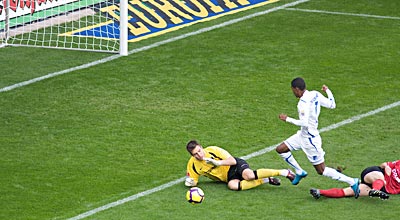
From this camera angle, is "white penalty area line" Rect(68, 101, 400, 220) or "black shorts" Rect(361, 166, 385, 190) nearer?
"white penalty area line" Rect(68, 101, 400, 220)

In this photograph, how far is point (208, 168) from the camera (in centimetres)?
1432

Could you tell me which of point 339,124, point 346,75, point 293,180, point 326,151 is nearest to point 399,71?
point 346,75

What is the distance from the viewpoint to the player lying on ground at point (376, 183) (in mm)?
13891

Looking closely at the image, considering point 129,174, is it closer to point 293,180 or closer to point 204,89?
point 293,180

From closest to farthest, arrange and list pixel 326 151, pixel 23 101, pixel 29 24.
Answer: pixel 326 151 < pixel 23 101 < pixel 29 24

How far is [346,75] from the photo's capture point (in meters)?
20.0

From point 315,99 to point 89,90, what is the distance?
6364 mm

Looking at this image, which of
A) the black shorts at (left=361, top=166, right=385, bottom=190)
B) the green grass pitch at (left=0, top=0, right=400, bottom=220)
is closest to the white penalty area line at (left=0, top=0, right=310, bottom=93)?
the green grass pitch at (left=0, top=0, right=400, bottom=220)

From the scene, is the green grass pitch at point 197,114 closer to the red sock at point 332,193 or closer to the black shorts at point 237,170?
the red sock at point 332,193

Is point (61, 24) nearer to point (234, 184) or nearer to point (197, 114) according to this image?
point (197, 114)

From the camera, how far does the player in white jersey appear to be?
1382 centimetres

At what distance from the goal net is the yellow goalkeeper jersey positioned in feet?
24.3

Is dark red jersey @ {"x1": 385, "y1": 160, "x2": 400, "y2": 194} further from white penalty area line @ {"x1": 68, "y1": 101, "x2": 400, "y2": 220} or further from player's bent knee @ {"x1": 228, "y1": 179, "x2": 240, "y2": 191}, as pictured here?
white penalty area line @ {"x1": 68, "y1": 101, "x2": 400, "y2": 220}

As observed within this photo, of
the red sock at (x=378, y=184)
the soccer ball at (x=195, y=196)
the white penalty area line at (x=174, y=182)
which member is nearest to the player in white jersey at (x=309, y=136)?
the red sock at (x=378, y=184)
